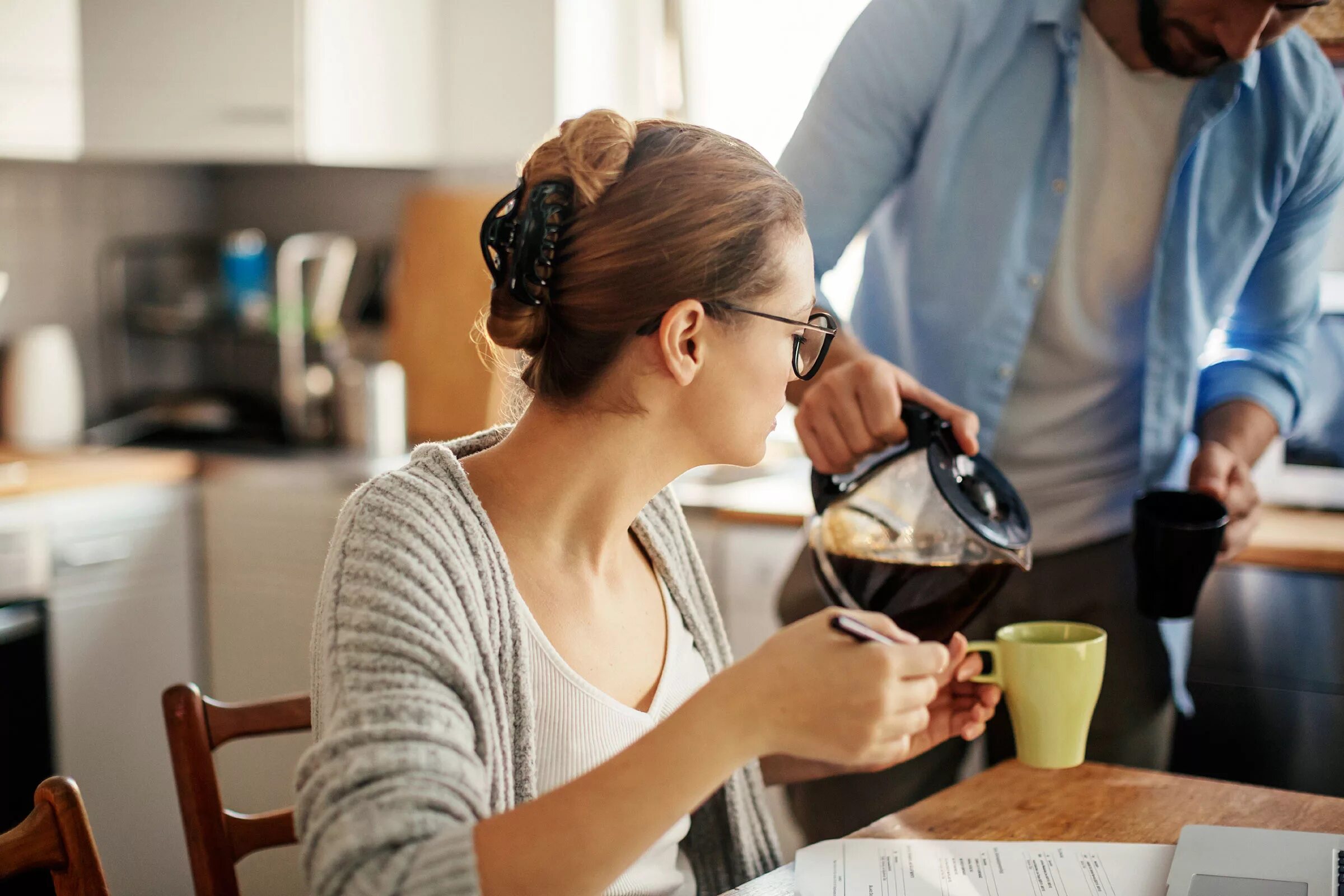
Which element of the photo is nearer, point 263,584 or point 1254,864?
point 1254,864

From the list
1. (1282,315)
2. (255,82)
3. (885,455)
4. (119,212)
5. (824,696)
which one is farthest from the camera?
(119,212)

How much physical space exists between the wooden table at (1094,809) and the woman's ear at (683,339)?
40cm

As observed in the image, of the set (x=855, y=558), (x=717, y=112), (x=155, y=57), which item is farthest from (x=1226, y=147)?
(x=155, y=57)

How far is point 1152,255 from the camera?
1.58 m

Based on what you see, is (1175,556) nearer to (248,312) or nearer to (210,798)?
(210,798)

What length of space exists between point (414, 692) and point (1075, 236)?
1.03 metres

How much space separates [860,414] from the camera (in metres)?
1.26

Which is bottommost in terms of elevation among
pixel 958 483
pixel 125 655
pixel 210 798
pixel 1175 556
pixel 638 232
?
pixel 125 655

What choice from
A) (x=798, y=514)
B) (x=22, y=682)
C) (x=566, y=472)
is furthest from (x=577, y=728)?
(x=22, y=682)

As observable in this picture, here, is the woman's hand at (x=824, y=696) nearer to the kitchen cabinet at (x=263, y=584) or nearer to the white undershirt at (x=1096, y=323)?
the white undershirt at (x=1096, y=323)

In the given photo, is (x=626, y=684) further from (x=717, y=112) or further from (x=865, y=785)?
(x=717, y=112)

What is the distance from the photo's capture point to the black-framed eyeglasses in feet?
3.52

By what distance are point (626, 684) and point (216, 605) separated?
6.54 ft

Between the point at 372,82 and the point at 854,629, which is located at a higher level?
the point at 372,82
